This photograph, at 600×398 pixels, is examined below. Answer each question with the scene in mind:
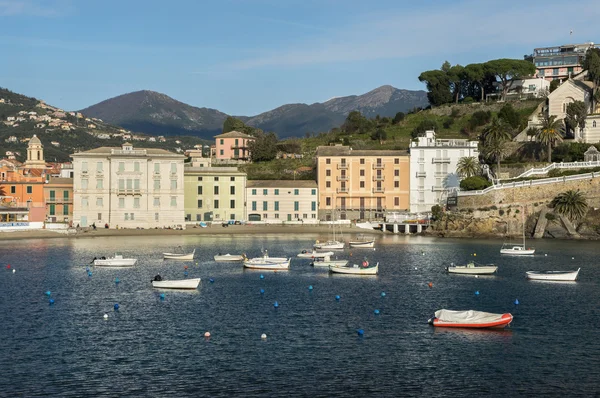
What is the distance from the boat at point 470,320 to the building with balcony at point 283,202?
75.9 meters

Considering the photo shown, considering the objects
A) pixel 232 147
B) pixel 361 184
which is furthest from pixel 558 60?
pixel 232 147

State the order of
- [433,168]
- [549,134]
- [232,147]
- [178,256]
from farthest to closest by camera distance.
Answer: [232,147] → [433,168] → [549,134] → [178,256]

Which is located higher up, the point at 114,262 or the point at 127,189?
the point at 127,189

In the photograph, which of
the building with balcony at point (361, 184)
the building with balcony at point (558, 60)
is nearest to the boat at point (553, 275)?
the building with balcony at point (361, 184)

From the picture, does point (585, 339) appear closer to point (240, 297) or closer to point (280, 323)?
point (280, 323)

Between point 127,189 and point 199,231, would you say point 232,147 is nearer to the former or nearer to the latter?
point 127,189

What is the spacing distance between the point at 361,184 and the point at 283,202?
13455 millimetres

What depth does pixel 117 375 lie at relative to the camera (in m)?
34.2

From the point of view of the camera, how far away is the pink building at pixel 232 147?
145000mm

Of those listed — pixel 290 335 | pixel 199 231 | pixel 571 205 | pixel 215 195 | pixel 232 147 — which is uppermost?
pixel 232 147

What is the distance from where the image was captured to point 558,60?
561ft

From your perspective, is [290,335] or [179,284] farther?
[179,284]

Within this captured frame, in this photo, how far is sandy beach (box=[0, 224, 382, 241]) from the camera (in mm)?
105250

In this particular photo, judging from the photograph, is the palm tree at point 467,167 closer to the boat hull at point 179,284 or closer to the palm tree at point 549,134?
the palm tree at point 549,134
